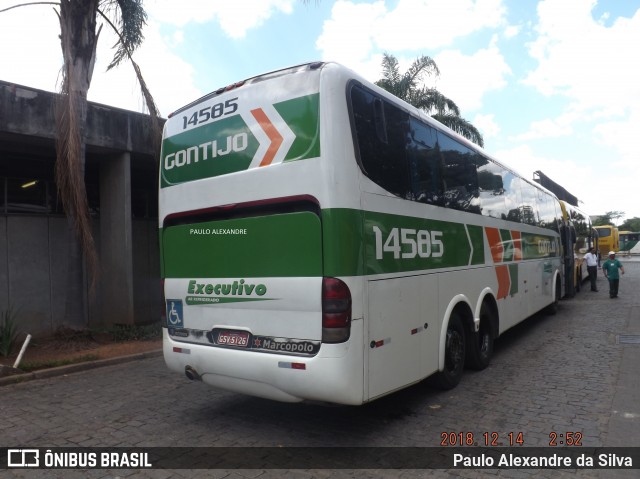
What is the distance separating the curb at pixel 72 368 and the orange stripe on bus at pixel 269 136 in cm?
539

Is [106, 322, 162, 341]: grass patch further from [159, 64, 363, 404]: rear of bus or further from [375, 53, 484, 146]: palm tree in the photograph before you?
[375, 53, 484, 146]: palm tree

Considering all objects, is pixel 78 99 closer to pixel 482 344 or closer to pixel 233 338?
pixel 233 338

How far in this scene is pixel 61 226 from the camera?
10.6 meters

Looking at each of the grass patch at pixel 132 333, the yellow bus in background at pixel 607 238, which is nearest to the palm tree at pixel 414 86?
the grass patch at pixel 132 333

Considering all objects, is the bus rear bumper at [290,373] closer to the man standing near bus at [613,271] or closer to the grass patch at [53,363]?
the grass patch at [53,363]

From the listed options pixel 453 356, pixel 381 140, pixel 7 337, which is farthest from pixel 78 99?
pixel 453 356

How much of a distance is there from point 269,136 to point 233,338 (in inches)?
79.0

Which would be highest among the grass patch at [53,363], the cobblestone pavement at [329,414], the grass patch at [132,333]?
the grass patch at [132,333]

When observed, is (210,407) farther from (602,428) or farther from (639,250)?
(639,250)

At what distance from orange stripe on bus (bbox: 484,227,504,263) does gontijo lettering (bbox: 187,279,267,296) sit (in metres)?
4.31

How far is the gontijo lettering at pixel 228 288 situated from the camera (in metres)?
4.35

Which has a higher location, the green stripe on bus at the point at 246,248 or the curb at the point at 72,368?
the green stripe on bus at the point at 246,248

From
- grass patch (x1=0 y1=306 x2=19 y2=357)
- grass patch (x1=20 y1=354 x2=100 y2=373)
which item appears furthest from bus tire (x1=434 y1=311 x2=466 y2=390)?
grass patch (x1=0 y1=306 x2=19 y2=357)

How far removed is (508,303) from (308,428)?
4872mm
